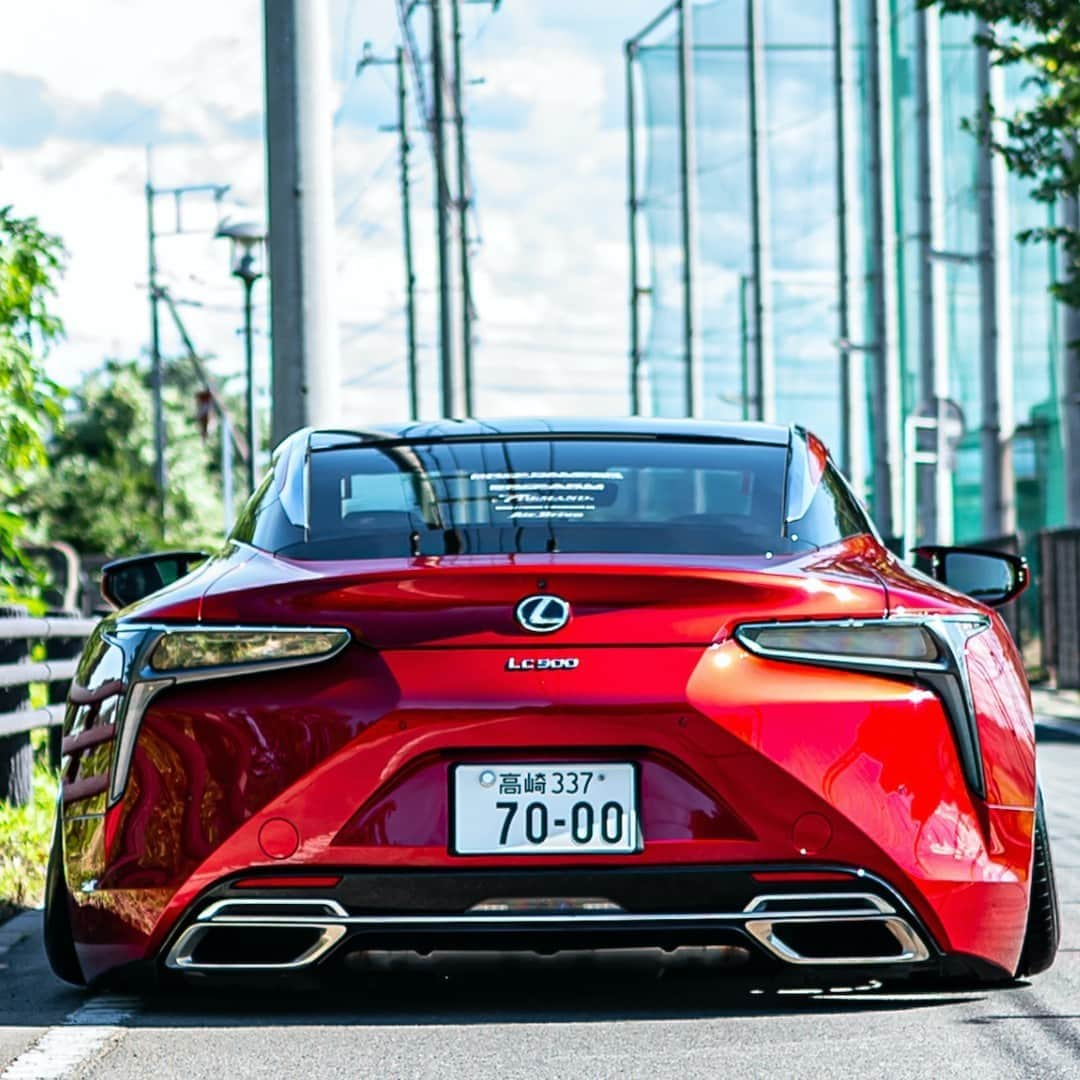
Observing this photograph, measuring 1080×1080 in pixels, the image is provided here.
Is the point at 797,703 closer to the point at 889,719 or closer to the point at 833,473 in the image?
the point at 889,719

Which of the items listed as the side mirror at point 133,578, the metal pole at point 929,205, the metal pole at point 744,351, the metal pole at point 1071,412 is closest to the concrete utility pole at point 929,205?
the metal pole at point 929,205

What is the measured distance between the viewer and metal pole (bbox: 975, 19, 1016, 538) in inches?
1047

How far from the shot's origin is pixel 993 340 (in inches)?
1057

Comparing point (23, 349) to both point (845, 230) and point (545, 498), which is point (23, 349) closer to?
point (545, 498)

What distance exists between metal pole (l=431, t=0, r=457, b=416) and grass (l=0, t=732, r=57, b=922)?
1823 cm

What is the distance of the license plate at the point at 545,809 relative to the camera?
14.4 ft

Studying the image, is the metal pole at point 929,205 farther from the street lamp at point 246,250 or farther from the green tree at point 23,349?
the green tree at point 23,349

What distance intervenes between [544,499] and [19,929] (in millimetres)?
2211

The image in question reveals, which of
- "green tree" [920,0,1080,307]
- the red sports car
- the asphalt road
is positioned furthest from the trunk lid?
"green tree" [920,0,1080,307]

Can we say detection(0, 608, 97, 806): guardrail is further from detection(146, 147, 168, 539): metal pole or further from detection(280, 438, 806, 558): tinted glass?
detection(146, 147, 168, 539): metal pole

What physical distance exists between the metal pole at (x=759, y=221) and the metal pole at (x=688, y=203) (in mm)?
2399

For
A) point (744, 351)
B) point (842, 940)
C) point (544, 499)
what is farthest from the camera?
point (744, 351)

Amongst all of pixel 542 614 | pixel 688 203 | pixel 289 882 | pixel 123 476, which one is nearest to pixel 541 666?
pixel 542 614

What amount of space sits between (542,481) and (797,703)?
104 cm
